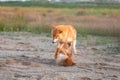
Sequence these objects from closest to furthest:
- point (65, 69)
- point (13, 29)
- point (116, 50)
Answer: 1. point (65, 69)
2. point (116, 50)
3. point (13, 29)

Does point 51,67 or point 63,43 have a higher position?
point 63,43

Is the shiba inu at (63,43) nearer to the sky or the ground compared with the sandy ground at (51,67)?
nearer to the sky

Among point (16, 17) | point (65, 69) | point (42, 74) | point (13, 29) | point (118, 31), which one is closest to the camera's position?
point (42, 74)

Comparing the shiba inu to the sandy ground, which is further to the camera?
the shiba inu

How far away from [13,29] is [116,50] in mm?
11794

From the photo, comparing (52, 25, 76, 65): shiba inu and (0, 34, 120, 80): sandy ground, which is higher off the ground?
(52, 25, 76, 65): shiba inu

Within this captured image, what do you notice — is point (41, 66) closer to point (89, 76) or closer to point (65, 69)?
point (65, 69)

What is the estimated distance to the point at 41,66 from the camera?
11.8 meters

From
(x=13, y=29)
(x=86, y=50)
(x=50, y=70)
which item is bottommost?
(x=13, y=29)

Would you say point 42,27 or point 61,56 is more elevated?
point 61,56

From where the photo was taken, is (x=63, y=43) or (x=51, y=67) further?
(x=63, y=43)

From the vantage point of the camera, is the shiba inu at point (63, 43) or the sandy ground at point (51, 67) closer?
the sandy ground at point (51, 67)

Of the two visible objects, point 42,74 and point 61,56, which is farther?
point 61,56

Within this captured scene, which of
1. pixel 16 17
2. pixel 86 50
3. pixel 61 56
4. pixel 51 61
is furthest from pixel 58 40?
pixel 16 17
